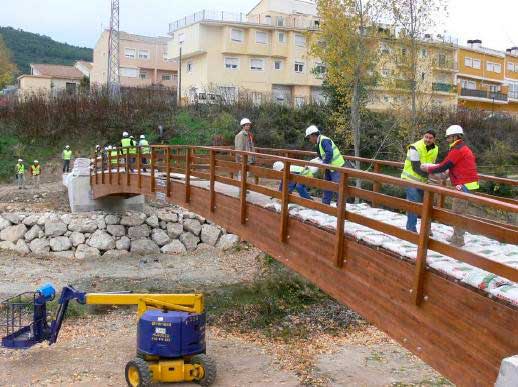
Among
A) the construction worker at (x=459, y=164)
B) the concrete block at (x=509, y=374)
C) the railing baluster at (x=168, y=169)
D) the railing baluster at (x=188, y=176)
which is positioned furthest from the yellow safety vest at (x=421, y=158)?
the railing baluster at (x=168, y=169)

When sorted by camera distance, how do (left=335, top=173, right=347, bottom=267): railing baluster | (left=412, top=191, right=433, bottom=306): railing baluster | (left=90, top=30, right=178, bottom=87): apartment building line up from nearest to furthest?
(left=412, top=191, right=433, bottom=306): railing baluster, (left=335, top=173, right=347, bottom=267): railing baluster, (left=90, top=30, right=178, bottom=87): apartment building

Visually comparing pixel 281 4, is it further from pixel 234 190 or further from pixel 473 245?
pixel 473 245

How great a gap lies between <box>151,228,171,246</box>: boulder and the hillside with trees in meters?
83.7

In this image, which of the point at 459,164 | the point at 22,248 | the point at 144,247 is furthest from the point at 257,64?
the point at 459,164

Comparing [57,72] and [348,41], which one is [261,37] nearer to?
[348,41]

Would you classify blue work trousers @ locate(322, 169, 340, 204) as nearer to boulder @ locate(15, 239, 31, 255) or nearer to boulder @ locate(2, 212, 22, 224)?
boulder @ locate(15, 239, 31, 255)

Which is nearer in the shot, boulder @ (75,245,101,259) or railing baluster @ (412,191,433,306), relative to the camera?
railing baluster @ (412,191,433,306)

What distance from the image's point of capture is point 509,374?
13.4 feet

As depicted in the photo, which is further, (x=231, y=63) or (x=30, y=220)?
(x=231, y=63)

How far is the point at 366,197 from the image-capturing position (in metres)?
7.22

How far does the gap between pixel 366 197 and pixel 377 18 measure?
62.7ft

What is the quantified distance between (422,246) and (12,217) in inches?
821

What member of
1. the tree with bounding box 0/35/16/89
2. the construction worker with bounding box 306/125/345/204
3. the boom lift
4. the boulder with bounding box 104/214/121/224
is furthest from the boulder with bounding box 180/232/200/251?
the tree with bounding box 0/35/16/89

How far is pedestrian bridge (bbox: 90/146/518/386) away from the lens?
5.28 meters
